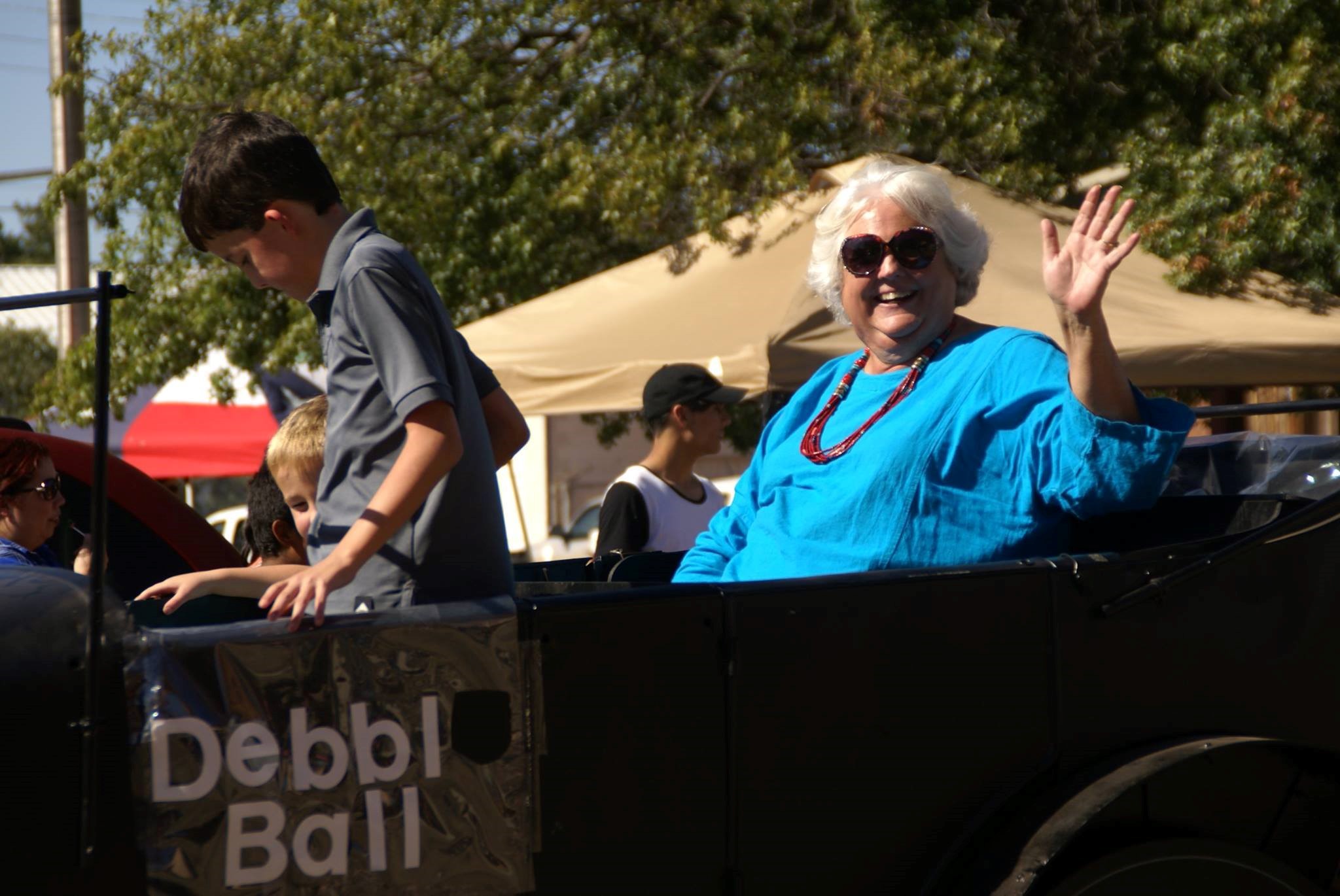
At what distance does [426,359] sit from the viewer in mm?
2025

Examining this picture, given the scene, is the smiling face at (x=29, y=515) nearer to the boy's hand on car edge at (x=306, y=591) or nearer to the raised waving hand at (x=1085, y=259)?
the boy's hand on car edge at (x=306, y=591)

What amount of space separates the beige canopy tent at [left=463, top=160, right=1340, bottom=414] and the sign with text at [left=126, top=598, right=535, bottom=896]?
4045 mm

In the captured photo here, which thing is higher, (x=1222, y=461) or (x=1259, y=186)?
(x=1259, y=186)

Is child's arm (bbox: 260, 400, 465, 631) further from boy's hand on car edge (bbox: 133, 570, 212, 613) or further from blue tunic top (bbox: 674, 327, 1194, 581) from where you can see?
blue tunic top (bbox: 674, 327, 1194, 581)

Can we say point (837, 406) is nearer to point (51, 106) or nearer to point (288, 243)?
point (288, 243)

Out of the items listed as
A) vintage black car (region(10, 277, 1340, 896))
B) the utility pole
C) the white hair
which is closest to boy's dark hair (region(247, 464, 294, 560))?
the white hair

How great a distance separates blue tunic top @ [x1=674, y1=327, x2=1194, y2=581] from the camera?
2336 mm

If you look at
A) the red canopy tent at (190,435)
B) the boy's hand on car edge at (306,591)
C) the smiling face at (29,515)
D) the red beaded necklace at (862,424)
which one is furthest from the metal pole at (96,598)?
the red canopy tent at (190,435)

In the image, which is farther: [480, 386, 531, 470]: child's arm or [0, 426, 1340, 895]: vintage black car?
[480, 386, 531, 470]: child's arm

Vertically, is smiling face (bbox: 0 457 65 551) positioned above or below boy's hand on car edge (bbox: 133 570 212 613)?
above

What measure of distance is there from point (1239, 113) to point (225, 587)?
8.19 m

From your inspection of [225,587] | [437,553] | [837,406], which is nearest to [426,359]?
[437,553]

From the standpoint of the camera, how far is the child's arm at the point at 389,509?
1.77 m

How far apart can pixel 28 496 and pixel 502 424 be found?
1535 mm
